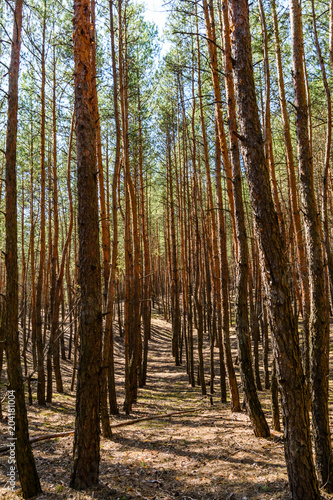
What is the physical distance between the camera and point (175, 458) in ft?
15.4

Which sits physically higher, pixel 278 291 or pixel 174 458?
pixel 278 291

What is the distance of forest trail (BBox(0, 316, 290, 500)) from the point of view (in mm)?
3674

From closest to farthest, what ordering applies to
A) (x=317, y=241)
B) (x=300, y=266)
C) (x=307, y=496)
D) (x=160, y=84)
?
1. (x=307, y=496)
2. (x=317, y=241)
3. (x=300, y=266)
4. (x=160, y=84)

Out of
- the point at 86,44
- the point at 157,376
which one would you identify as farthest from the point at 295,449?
the point at 157,376

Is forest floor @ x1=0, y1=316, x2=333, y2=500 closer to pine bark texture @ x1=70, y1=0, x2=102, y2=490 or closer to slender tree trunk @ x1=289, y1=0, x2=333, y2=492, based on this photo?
pine bark texture @ x1=70, y1=0, x2=102, y2=490

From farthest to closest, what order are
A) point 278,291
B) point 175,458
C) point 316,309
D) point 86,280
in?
point 175,458 < point 86,280 < point 316,309 < point 278,291

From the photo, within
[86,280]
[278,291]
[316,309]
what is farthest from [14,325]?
[316,309]

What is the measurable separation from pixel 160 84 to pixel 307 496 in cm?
1257

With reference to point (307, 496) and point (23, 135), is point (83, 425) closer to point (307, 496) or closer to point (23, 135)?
point (307, 496)

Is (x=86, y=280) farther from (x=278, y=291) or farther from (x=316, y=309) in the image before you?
(x=316, y=309)

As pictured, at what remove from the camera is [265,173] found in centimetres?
314

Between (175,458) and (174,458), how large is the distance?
0.05 ft

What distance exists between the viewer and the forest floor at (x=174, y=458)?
367cm

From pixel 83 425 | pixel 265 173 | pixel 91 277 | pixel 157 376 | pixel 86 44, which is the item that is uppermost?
pixel 86 44
